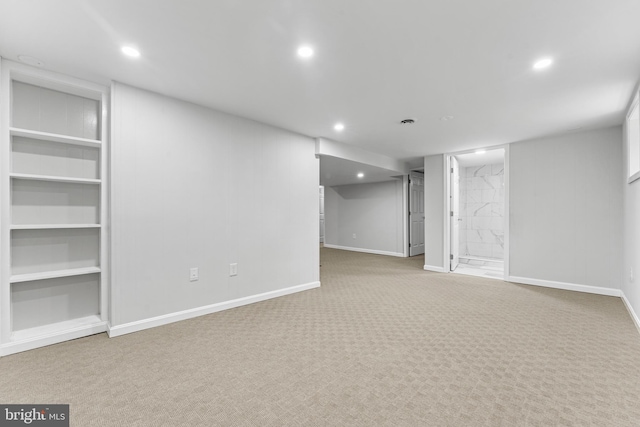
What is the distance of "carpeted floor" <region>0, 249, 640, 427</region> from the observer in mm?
1648

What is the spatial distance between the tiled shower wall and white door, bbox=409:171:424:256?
1028mm

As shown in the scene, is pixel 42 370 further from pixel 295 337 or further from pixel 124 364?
pixel 295 337

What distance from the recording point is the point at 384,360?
2.24 metres

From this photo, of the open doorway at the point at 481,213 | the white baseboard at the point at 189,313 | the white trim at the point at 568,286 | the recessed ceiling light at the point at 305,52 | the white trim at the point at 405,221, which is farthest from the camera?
the white trim at the point at 405,221

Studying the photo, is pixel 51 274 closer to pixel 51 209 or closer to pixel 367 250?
pixel 51 209

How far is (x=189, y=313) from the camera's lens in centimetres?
314

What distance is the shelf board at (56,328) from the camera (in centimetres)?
242

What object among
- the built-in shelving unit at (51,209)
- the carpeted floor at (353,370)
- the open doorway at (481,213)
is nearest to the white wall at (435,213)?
the open doorway at (481,213)

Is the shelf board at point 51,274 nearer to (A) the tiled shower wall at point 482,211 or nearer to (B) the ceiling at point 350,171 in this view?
(B) the ceiling at point 350,171

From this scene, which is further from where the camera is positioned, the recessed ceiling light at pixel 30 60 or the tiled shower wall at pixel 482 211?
the tiled shower wall at pixel 482 211

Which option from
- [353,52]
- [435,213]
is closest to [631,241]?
[435,213]

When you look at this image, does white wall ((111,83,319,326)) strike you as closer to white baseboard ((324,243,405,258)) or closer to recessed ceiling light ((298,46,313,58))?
recessed ceiling light ((298,46,313,58))

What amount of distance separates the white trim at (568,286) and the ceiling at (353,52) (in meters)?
2.33

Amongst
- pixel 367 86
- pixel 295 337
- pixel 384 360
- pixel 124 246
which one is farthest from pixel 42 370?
pixel 367 86
